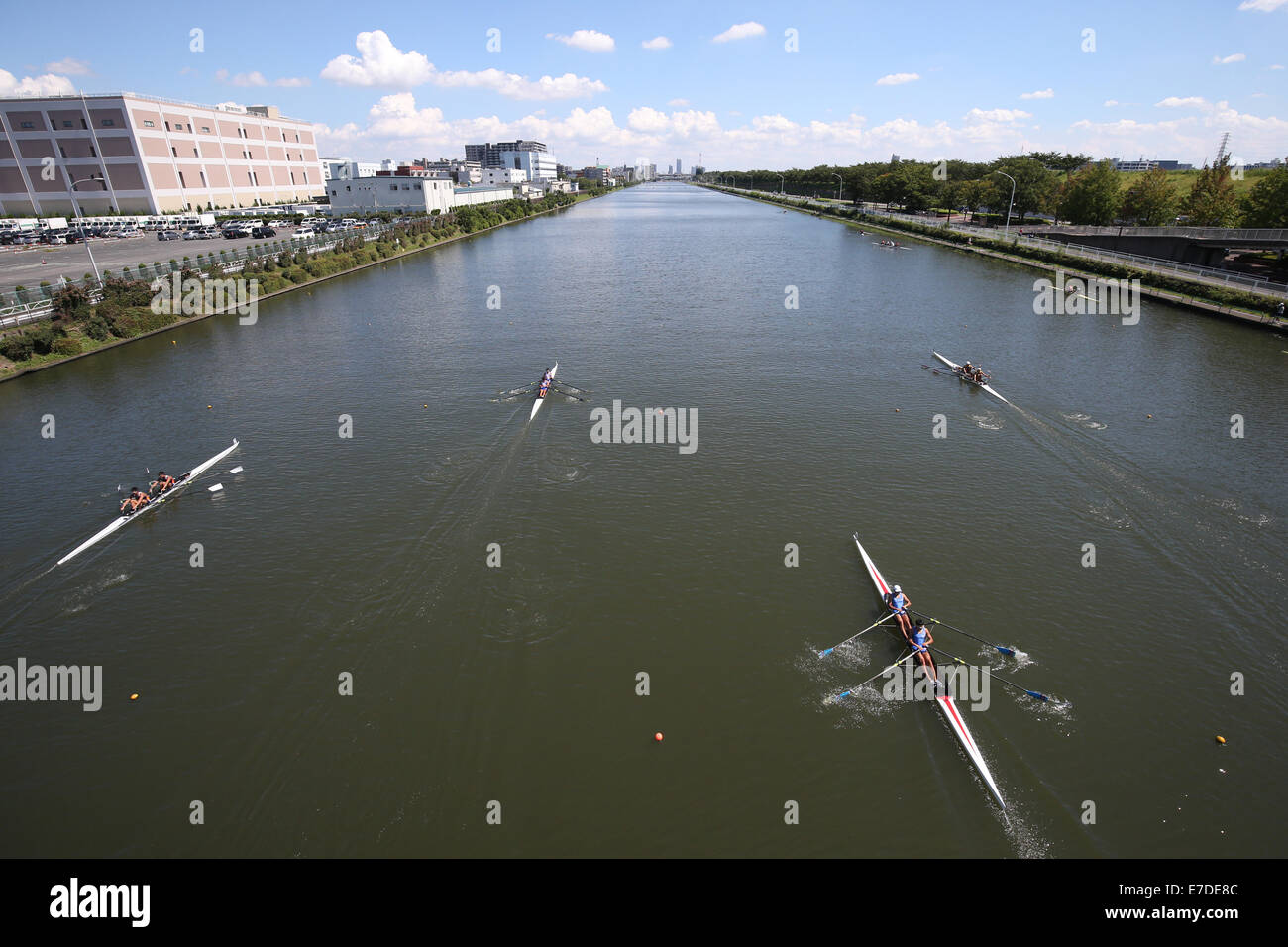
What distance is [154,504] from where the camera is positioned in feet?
84.0

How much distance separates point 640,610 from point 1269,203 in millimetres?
77010

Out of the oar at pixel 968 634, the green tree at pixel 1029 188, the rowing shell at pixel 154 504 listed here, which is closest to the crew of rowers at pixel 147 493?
the rowing shell at pixel 154 504

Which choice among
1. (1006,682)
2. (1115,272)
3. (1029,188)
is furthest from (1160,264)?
(1006,682)

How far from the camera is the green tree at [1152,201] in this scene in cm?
7681

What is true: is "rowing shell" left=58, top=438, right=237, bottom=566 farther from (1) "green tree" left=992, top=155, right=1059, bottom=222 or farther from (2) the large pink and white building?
(1) "green tree" left=992, top=155, right=1059, bottom=222

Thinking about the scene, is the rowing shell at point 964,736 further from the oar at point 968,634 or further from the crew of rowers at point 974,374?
the crew of rowers at point 974,374

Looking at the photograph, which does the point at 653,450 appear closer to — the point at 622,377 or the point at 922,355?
the point at 622,377

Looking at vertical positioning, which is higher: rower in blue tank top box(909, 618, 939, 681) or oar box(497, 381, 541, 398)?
oar box(497, 381, 541, 398)

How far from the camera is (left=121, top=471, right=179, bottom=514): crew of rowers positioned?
24766 millimetres

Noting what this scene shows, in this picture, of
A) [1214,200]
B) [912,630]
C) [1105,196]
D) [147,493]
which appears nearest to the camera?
[912,630]

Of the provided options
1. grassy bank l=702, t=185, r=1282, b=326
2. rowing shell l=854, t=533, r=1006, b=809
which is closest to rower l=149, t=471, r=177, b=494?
rowing shell l=854, t=533, r=1006, b=809

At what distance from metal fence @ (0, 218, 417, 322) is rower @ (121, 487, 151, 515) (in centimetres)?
3244

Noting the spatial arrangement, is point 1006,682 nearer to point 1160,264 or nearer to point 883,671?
point 883,671

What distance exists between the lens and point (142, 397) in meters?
38.0
